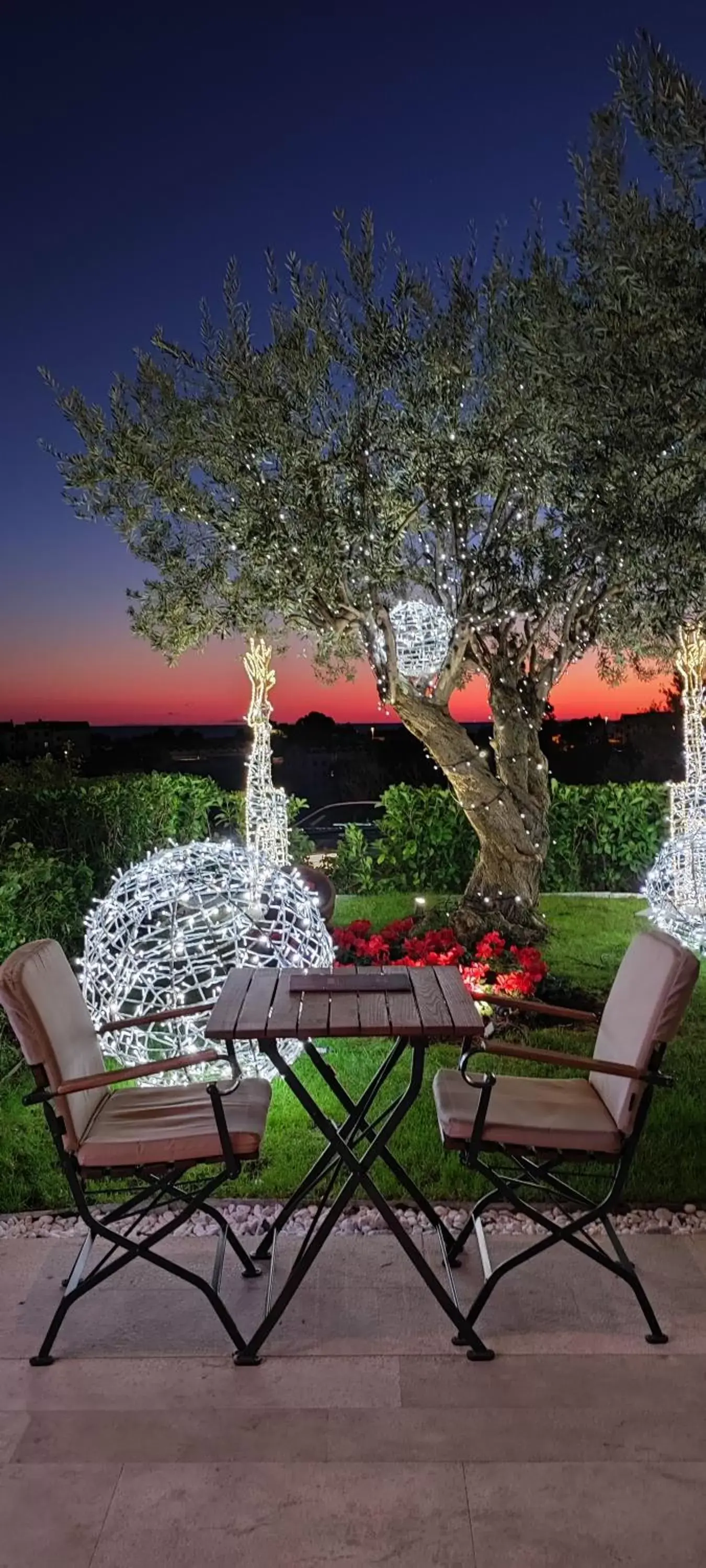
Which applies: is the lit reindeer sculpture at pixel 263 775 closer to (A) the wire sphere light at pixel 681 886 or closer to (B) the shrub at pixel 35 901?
(B) the shrub at pixel 35 901

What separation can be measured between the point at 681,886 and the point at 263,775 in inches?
124

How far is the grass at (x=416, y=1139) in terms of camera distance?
12.2ft

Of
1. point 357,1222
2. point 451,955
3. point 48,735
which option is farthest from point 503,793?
point 48,735

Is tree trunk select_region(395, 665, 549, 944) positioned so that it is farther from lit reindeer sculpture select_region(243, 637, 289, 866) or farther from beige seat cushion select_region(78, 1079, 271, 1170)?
beige seat cushion select_region(78, 1079, 271, 1170)

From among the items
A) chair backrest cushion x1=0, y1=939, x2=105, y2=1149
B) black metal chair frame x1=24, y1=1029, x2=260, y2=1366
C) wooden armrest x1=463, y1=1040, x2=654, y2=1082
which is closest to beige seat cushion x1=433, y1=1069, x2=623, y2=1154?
wooden armrest x1=463, y1=1040, x2=654, y2=1082

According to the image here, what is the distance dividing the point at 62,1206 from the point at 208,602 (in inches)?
188

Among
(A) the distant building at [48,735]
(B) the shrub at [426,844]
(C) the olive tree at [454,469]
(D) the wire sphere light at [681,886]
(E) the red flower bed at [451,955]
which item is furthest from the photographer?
(A) the distant building at [48,735]

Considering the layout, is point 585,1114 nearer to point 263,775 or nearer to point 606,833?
point 263,775

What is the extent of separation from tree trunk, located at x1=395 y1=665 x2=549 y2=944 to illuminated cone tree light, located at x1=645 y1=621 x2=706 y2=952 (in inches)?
33.8

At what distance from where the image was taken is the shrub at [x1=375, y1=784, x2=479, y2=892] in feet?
33.1

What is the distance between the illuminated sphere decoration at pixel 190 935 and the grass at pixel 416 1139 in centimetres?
36

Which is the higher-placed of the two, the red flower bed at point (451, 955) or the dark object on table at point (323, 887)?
the dark object on table at point (323, 887)

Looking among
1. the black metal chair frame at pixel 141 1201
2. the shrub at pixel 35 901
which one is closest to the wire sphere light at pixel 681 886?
the shrub at pixel 35 901

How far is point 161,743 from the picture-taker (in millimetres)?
23578
